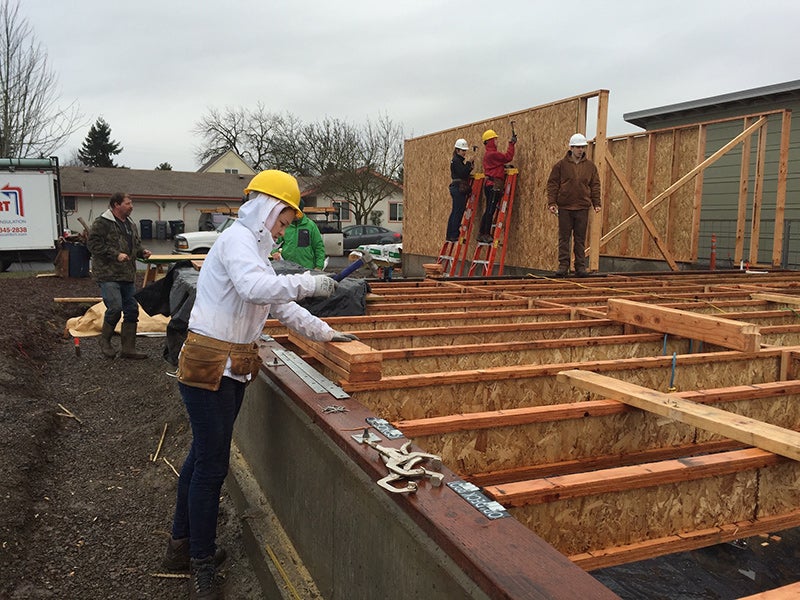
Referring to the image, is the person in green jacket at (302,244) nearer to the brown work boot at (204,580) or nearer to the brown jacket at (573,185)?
the brown jacket at (573,185)

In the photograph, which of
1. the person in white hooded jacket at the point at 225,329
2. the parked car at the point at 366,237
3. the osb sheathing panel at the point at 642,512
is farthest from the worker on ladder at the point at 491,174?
the parked car at the point at 366,237

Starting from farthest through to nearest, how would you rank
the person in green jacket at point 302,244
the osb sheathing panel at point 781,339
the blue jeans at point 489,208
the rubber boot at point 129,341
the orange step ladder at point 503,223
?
the blue jeans at point 489,208 < the orange step ladder at point 503,223 < the rubber boot at point 129,341 < the person in green jacket at point 302,244 < the osb sheathing panel at point 781,339

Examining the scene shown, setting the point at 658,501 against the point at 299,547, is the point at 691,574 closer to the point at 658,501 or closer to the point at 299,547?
the point at 658,501

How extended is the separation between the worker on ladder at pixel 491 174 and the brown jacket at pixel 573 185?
1619mm

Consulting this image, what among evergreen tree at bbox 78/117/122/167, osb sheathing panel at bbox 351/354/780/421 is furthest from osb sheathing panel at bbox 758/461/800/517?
evergreen tree at bbox 78/117/122/167

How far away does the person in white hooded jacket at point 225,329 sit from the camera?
274 cm

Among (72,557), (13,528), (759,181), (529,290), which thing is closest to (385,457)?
(72,557)

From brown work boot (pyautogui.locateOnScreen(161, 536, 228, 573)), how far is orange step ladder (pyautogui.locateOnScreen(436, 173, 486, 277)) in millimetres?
8381

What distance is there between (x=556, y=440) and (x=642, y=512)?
62 centimetres

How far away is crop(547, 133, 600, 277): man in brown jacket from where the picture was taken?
8.44 meters

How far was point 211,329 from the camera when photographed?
2838 millimetres

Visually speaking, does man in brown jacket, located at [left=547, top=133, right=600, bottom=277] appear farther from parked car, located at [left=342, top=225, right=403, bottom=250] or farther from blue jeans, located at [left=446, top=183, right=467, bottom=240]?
parked car, located at [left=342, top=225, right=403, bottom=250]

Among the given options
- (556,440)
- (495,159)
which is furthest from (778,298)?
(495,159)

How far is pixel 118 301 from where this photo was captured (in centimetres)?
786
